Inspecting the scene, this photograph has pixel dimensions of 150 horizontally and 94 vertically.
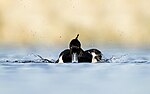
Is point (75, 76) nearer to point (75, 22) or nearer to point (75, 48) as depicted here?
point (75, 48)

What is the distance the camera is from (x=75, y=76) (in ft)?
24.7

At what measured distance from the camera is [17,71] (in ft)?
26.7

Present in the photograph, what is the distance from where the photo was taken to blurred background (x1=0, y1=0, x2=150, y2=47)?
1400 centimetres

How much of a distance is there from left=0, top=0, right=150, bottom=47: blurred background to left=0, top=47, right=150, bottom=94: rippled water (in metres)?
3.08

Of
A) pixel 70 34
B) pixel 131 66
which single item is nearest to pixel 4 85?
pixel 131 66

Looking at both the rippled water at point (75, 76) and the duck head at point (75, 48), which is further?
the duck head at point (75, 48)

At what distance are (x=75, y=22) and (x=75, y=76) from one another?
7.08 meters

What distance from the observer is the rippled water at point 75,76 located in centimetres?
632

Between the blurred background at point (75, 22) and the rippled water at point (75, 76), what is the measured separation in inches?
121

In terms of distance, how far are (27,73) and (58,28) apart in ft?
21.5

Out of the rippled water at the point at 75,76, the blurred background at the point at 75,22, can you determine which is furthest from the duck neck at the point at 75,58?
the blurred background at the point at 75,22

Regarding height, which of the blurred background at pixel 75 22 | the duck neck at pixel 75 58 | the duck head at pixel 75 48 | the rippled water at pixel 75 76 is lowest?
the rippled water at pixel 75 76

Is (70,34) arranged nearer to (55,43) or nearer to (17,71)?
(55,43)

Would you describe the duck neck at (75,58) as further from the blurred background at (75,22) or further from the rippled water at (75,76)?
the blurred background at (75,22)
